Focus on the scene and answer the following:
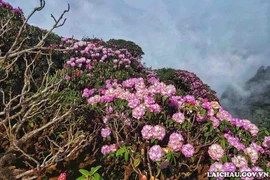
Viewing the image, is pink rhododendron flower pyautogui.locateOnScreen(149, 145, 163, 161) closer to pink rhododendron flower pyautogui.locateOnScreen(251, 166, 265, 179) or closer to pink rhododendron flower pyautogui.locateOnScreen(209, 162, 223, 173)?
pink rhododendron flower pyautogui.locateOnScreen(209, 162, 223, 173)

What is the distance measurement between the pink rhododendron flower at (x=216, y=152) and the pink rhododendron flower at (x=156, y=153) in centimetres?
62

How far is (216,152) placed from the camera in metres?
4.07

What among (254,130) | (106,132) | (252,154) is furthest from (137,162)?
(254,130)

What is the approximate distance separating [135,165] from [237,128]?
4.71ft

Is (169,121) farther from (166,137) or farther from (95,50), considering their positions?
(95,50)

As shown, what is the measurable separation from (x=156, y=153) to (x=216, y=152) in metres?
0.72

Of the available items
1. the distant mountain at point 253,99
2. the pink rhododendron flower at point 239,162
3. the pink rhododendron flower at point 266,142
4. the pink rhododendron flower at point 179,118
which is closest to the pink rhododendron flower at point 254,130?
the pink rhododendron flower at point 266,142

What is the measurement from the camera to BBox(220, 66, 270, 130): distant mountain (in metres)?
14.2

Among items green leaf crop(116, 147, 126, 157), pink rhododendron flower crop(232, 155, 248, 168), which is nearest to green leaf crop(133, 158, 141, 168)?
green leaf crop(116, 147, 126, 157)

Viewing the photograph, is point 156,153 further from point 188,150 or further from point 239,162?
point 239,162

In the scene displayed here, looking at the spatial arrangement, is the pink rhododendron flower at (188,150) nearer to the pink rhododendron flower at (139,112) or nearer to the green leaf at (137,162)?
the green leaf at (137,162)

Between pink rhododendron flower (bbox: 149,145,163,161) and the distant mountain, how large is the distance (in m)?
9.88

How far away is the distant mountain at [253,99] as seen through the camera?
1424 centimetres

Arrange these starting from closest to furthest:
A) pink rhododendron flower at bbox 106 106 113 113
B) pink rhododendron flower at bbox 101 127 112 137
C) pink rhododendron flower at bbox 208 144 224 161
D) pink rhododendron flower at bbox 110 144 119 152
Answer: pink rhododendron flower at bbox 208 144 224 161, pink rhododendron flower at bbox 110 144 119 152, pink rhododendron flower at bbox 101 127 112 137, pink rhododendron flower at bbox 106 106 113 113
